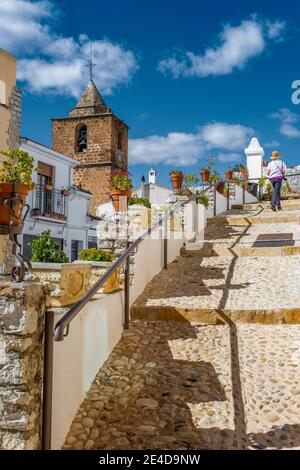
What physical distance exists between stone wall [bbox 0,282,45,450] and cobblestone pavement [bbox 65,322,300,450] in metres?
0.58

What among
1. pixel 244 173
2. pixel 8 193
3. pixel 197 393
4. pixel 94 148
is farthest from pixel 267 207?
pixel 94 148

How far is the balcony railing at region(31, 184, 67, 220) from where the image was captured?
59.0 feet

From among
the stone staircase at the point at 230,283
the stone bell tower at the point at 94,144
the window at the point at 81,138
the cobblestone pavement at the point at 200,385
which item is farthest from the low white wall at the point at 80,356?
the window at the point at 81,138

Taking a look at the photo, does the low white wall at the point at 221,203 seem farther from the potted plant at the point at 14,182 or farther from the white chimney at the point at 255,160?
the potted plant at the point at 14,182

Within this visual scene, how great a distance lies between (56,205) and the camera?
19.5 m

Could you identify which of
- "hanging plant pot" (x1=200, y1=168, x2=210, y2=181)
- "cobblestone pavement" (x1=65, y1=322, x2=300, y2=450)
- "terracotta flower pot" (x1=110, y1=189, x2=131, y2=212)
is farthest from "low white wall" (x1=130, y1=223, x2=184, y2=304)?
"hanging plant pot" (x1=200, y1=168, x2=210, y2=181)

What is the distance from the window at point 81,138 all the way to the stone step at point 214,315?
30.0m

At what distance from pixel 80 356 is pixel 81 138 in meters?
32.7

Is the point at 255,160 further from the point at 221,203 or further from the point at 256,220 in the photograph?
the point at 256,220

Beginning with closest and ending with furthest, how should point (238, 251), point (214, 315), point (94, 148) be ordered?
point (214, 315), point (238, 251), point (94, 148)

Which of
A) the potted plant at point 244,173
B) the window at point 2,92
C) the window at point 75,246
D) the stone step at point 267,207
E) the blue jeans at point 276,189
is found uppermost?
the window at point 2,92

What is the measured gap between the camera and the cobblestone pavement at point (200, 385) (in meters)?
2.99

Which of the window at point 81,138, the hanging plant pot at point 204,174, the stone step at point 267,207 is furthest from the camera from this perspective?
the window at point 81,138
